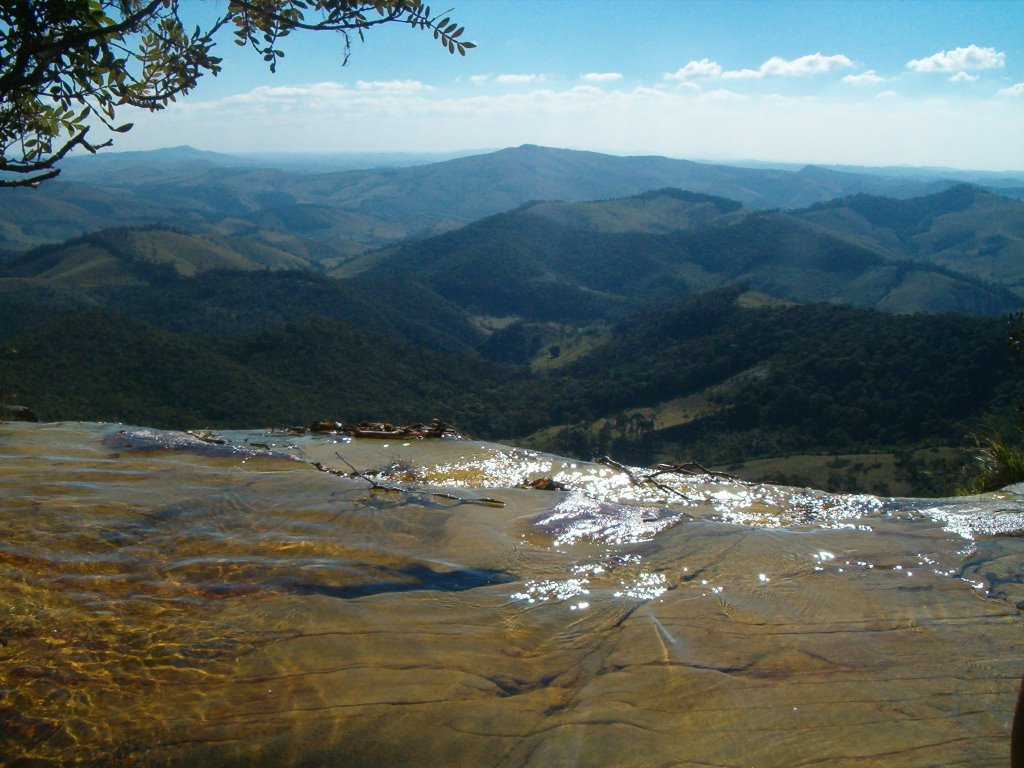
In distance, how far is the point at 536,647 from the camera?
96.3 inches

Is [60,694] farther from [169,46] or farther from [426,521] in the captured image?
[169,46]

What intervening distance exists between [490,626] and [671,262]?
15094cm

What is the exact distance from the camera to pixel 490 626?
2.58 metres

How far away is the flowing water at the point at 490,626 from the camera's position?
6.33 ft

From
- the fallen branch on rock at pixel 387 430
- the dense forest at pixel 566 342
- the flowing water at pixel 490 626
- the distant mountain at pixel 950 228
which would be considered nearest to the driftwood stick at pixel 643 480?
the flowing water at pixel 490 626

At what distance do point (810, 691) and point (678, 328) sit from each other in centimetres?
7686

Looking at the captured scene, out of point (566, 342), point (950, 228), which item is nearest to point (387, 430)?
point (566, 342)

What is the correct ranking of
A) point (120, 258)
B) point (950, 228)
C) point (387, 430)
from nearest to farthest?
point (387, 430) → point (120, 258) → point (950, 228)

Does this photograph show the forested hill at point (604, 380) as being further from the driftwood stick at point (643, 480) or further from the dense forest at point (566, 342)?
the driftwood stick at point (643, 480)

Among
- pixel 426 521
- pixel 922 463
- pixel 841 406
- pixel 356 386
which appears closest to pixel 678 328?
pixel 841 406

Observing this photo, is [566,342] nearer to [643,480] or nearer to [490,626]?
[643,480]

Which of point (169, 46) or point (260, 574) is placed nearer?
point (260, 574)

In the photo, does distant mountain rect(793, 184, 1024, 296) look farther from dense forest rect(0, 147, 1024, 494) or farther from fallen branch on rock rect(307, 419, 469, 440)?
fallen branch on rock rect(307, 419, 469, 440)

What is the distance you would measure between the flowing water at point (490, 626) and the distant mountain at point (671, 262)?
118 metres
